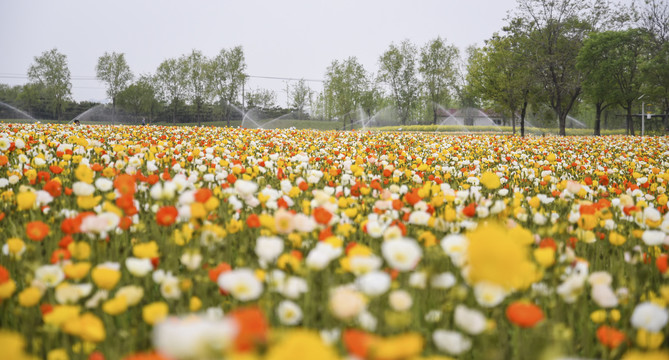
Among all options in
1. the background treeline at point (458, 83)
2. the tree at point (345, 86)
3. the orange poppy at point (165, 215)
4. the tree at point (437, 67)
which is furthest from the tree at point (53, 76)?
the orange poppy at point (165, 215)

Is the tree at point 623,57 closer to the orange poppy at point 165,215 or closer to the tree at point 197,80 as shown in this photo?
the orange poppy at point 165,215

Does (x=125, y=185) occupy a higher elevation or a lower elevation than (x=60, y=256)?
higher

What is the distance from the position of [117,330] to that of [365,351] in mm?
1128

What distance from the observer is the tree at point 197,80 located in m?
56.5

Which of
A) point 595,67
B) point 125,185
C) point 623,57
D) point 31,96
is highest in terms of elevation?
point 31,96

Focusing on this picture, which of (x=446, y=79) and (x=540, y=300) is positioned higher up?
(x=446, y=79)

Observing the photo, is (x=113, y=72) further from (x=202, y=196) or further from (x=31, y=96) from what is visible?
(x=202, y=196)

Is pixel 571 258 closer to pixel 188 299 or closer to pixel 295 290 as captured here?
pixel 295 290

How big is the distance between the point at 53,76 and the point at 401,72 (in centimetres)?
4685

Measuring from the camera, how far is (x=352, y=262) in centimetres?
127

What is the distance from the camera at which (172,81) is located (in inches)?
2416

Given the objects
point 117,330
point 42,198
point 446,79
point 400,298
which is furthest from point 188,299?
point 446,79

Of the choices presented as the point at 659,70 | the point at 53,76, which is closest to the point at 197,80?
the point at 53,76

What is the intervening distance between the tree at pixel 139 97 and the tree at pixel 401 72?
33.1 metres
